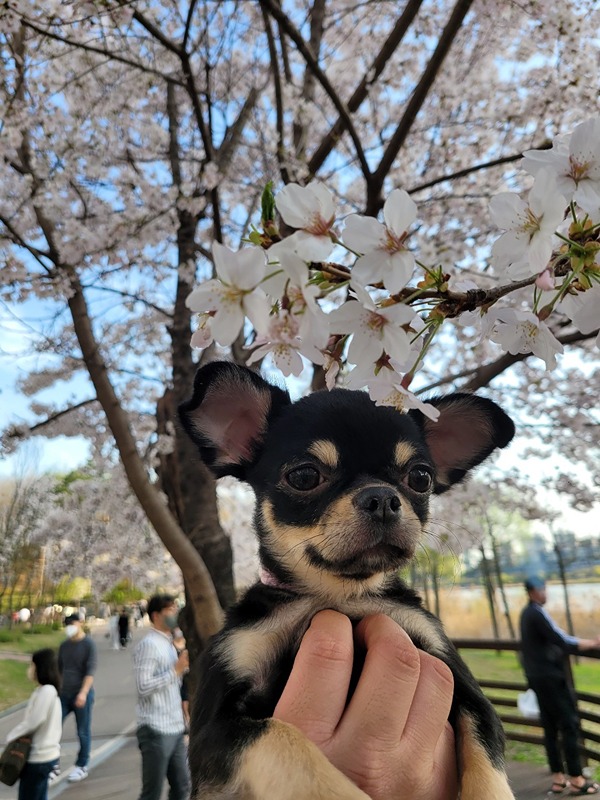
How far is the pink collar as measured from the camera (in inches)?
77.4

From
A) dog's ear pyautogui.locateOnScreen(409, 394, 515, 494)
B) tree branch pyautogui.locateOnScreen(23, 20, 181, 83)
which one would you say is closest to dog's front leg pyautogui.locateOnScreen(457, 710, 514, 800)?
dog's ear pyautogui.locateOnScreen(409, 394, 515, 494)

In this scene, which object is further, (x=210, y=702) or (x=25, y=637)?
(x=25, y=637)

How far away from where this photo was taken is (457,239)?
7.82m

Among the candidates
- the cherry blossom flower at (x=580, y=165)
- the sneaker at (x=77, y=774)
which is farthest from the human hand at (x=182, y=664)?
the cherry blossom flower at (x=580, y=165)

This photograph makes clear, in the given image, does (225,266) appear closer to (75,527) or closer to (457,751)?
(457,751)

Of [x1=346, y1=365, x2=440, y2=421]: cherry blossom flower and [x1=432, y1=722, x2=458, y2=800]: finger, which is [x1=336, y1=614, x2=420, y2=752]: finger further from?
[x1=346, y1=365, x2=440, y2=421]: cherry blossom flower

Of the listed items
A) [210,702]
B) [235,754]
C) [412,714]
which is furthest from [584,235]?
[210,702]

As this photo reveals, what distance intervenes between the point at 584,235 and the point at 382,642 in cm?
126

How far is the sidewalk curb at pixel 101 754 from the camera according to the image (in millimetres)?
7520

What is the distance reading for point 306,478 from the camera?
179 cm

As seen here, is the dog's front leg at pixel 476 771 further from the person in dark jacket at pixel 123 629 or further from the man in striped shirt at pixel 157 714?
the person in dark jacket at pixel 123 629

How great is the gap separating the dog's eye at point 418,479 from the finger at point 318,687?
521 millimetres

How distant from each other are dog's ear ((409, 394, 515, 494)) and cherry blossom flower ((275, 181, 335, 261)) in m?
1.27

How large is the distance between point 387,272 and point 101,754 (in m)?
10.9
